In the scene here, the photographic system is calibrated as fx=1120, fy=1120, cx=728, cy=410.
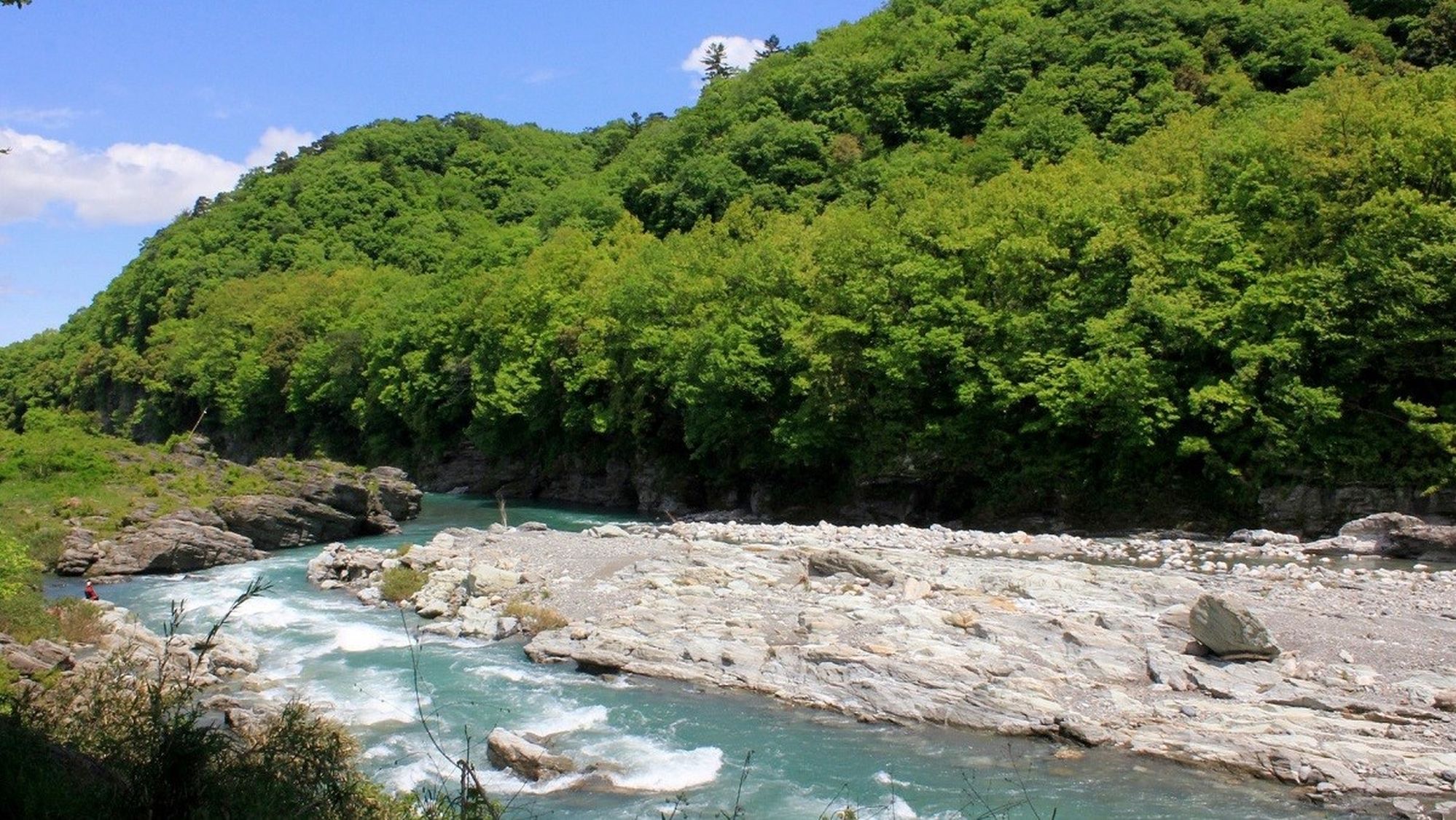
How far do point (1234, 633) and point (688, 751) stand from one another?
29.0ft

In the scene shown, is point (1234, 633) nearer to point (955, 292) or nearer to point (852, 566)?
point (852, 566)

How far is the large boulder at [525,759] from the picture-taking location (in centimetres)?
1399

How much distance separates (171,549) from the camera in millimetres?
30812

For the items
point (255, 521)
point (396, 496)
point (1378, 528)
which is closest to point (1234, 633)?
point (1378, 528)

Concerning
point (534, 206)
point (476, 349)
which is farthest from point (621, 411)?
point (534, 206)

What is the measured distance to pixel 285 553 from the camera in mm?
35031

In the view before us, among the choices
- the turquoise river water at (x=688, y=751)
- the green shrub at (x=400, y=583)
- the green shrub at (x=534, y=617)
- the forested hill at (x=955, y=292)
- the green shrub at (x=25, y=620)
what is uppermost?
the forested hill at (x=955, y=292)

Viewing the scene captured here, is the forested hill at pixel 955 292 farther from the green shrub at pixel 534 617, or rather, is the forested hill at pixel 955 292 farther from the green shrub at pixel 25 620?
the green shrub at pixel 25 620

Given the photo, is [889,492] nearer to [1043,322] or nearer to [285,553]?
[1043,322]

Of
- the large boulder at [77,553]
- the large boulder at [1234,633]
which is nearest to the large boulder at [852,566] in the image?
the large boulder at [1234,633]

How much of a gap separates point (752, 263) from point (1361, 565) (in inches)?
1098

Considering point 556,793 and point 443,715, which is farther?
point 443,715

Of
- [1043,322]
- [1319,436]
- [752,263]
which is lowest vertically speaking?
[1319,436]

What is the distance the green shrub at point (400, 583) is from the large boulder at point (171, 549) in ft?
25.0
